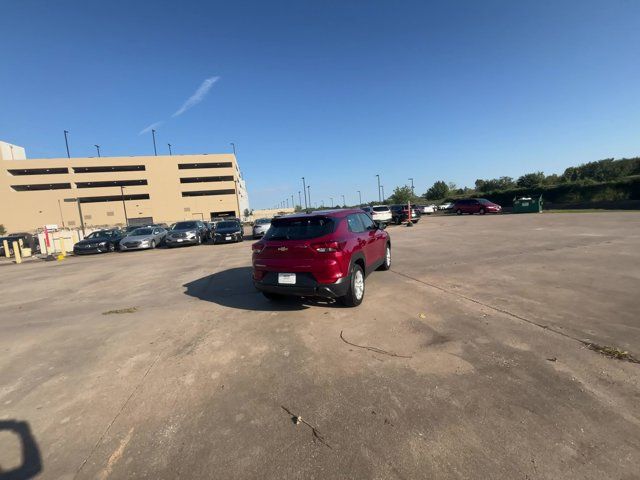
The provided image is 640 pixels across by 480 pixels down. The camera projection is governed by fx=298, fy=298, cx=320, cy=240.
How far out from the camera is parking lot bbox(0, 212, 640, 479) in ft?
7.02

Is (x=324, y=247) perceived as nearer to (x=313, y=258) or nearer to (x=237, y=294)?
(x=313, y=258)

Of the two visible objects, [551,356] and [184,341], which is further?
[184,341]

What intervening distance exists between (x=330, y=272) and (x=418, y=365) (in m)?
1.91

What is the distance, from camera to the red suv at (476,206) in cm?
3306

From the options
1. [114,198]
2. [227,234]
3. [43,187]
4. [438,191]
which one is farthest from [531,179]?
[43,187]

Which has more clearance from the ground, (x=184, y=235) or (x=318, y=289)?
(x=184, y=235)

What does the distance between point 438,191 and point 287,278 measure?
95.2 m

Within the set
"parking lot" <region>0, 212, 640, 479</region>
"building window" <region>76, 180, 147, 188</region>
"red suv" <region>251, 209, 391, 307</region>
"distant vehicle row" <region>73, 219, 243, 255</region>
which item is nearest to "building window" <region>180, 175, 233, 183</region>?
"building window" <region>76, 180, 147, 188</region>

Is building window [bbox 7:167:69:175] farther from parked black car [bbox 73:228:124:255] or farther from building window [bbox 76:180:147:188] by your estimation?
parked black car [bbox 73:228:124:255]

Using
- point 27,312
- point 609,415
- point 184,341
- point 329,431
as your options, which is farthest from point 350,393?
point 27,312

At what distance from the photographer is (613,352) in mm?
3311

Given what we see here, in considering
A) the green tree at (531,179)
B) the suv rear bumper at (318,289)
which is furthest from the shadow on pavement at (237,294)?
the green tree at (531,179)

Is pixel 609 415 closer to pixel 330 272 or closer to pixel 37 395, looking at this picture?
pixel 330 272

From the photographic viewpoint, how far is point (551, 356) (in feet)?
10.9
